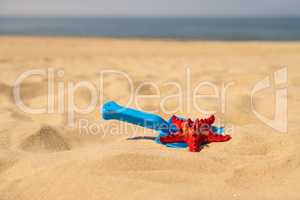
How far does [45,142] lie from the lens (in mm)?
2852

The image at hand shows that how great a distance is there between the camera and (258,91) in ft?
13.9

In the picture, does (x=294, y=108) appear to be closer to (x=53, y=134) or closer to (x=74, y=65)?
(x=53, y=134)

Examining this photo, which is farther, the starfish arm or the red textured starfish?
the starfish arm

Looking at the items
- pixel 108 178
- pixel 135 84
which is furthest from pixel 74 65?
pixel 108 178

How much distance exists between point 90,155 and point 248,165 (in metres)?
0.93

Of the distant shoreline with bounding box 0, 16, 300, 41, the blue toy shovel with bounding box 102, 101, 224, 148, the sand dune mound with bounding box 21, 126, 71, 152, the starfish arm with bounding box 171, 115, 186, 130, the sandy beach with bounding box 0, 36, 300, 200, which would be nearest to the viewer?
the sandy beach with bounding box 0, 36, 300, 200

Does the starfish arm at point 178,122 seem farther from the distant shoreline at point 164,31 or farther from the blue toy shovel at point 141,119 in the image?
the distant shoreline at point 164,31

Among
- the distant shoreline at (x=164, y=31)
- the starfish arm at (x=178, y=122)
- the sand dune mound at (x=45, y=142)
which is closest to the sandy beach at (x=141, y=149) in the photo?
the sand dune mound at (x=45, y=142)

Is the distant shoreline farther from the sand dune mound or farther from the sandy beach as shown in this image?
the sand dune mound

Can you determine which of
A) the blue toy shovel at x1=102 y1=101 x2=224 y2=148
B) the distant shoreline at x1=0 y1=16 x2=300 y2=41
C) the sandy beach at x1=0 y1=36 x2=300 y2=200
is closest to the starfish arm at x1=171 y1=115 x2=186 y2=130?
the blue toy shovel at x1=102 y1=101 x2=224 y2=148

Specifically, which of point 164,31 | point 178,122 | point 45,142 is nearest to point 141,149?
point 178,122

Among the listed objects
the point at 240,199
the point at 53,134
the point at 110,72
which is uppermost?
the point at 110,72

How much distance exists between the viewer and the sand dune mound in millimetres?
2764

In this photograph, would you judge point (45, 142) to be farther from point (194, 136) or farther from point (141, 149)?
point (194, 136)
